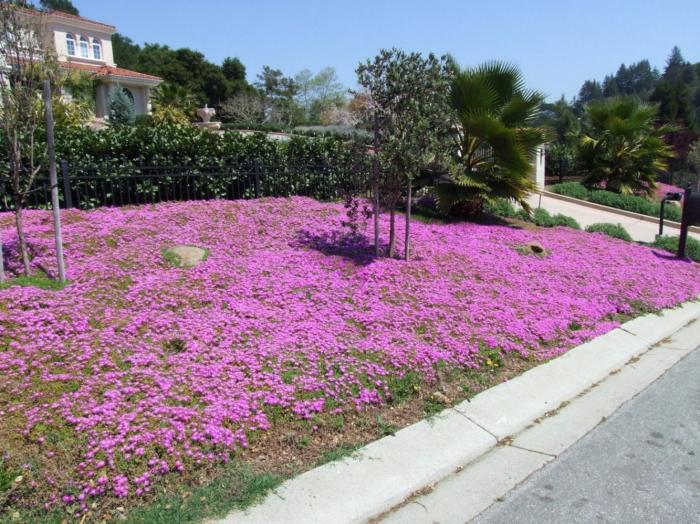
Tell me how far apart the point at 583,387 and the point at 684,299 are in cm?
415

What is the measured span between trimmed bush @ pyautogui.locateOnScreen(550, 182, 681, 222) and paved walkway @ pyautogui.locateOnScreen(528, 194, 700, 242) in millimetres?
653

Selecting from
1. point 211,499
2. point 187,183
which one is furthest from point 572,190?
point 211,499

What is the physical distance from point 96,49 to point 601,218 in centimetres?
3526

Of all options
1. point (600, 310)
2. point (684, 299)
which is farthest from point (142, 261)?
point (684, 299)

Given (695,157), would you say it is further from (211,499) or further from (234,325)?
(211,499)

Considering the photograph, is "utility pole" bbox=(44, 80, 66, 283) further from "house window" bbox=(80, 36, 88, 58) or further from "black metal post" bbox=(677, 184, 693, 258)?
"house window" bbox=(80, 36, 88, 58)

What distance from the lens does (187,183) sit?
942 centimetres

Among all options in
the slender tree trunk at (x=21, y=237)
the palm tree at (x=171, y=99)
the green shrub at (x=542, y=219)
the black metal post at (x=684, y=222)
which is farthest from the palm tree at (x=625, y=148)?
the palm tree at (x=171, y=99)

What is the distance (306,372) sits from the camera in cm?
423

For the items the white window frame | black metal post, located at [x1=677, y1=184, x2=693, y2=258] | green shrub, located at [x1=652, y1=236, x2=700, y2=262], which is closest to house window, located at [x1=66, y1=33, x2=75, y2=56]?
the white window frame

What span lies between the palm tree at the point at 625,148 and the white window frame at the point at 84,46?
31918mm

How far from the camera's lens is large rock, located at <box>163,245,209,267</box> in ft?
21.1

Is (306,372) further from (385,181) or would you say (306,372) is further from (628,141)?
(628,141)

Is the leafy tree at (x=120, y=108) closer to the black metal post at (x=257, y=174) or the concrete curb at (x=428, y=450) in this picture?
the black metal post at (x=257, y=174)
